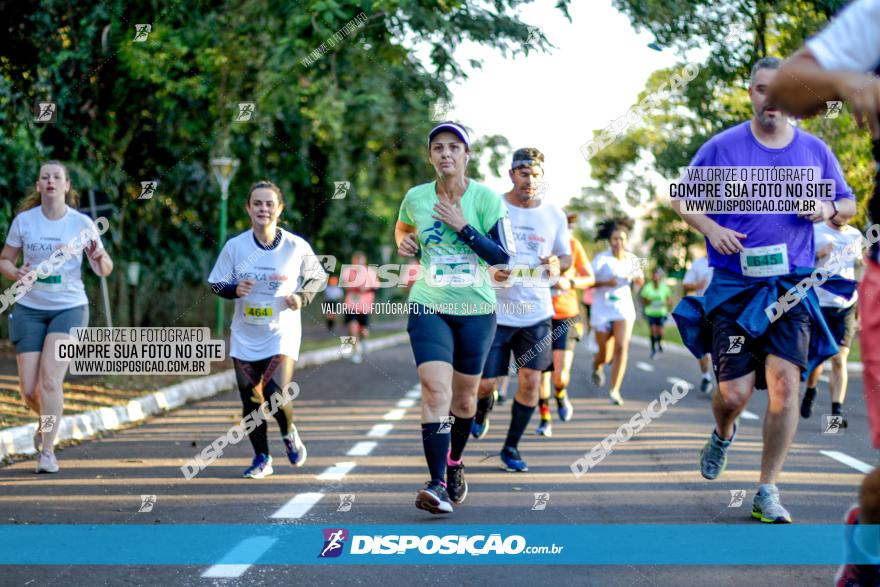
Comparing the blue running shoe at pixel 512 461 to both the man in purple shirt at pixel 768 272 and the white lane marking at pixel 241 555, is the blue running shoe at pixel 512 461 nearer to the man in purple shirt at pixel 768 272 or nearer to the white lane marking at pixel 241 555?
the man in purple shirt at pixel 768 272

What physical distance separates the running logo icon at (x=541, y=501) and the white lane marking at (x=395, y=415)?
552cm

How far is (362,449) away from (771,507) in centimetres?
444

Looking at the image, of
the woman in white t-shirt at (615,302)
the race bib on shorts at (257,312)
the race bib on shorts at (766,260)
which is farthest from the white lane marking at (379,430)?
the race bib on shorts at (766,260)

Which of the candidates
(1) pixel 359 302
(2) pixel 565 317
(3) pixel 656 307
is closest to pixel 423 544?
(2) pixel 565 317

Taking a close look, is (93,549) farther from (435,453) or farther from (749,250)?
(749,250)

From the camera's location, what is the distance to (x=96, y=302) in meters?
23.6

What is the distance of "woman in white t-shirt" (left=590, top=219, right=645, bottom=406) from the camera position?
47.5 feet

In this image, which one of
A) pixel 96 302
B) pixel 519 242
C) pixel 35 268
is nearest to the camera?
pixel 35 268

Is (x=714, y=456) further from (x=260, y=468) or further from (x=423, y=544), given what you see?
(x=260, y=468)

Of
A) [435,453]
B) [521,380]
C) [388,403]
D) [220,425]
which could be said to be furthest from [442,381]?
[388,403]

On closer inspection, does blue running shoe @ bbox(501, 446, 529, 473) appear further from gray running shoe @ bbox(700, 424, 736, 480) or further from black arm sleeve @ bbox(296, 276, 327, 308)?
gray running shoe @ bbox(700, 424, 736, 480)

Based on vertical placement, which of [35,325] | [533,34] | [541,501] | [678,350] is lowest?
[678,350]

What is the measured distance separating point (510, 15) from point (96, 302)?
12.9 meters

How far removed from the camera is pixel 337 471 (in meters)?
9.17
